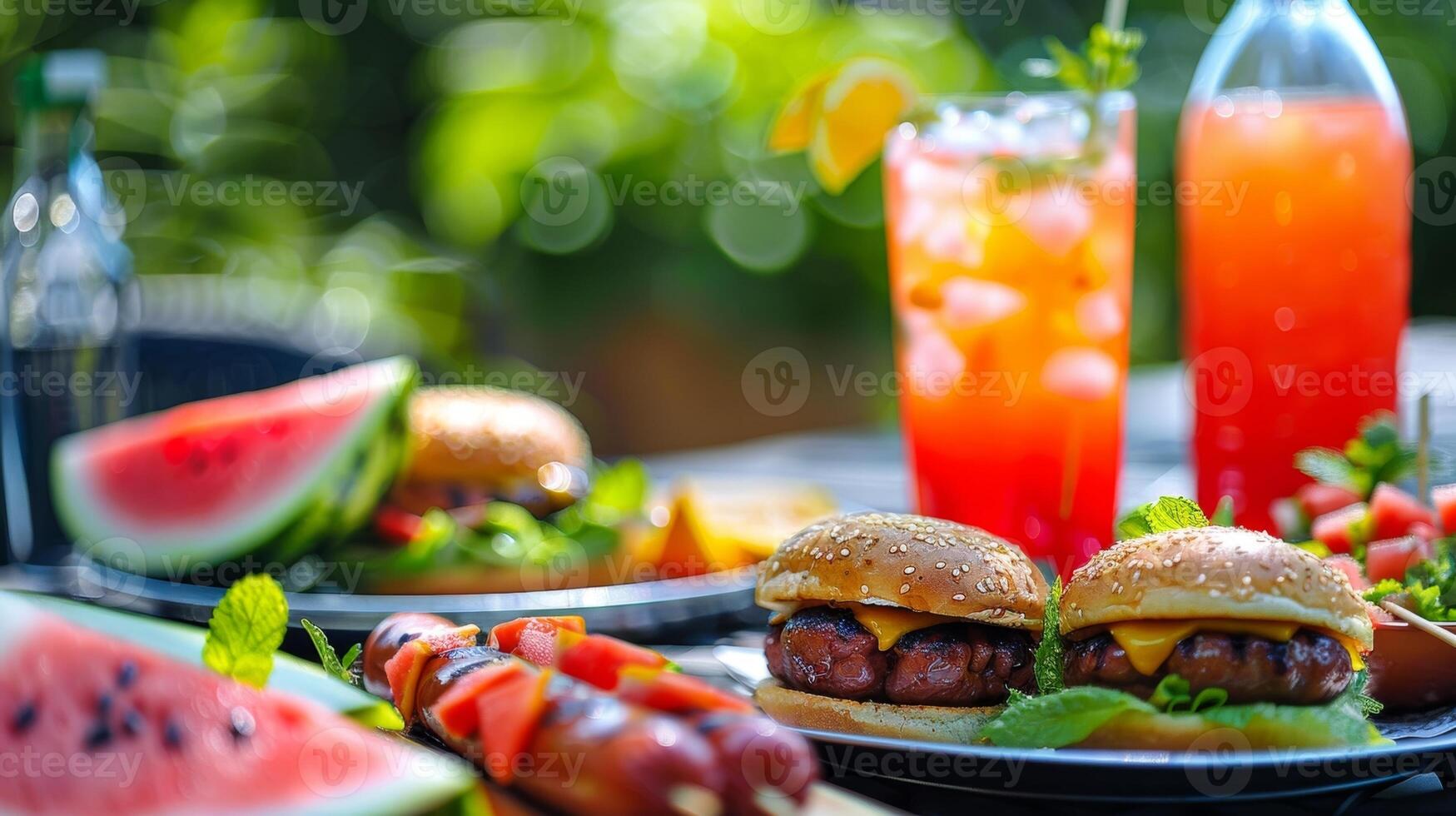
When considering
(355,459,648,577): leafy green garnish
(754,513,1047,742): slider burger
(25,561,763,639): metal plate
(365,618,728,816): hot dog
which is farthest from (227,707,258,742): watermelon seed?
(355,459,648,577): leafy green garnish

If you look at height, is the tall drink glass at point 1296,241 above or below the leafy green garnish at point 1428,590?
above

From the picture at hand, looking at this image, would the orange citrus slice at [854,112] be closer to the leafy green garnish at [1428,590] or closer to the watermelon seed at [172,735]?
the leafy green garnish at [1428,590]

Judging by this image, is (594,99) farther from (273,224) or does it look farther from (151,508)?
(151,508)

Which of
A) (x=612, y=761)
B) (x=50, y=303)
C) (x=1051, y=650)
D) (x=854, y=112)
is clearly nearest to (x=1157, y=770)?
(x=1051, y=650)

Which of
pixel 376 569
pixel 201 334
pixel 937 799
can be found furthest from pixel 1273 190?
pixel 201 334

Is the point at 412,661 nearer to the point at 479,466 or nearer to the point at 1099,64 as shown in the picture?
the point at 479,466

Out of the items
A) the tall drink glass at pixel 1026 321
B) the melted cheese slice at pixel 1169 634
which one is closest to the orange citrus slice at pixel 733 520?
the tall drink glass at pixel 1026 321
